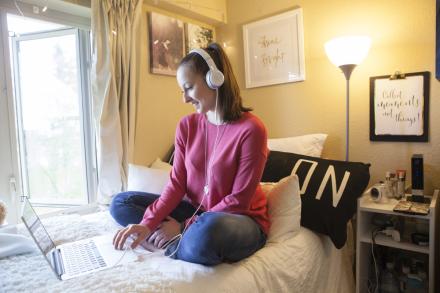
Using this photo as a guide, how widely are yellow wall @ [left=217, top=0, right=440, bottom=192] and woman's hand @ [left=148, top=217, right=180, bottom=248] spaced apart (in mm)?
1161

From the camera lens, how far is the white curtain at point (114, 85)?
178 cm

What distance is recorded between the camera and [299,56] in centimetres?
211

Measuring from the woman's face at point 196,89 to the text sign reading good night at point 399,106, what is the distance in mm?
1043

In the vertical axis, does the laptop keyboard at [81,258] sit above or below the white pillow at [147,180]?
below

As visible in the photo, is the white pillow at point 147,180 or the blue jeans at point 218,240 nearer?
the blue jeans at point 218,240

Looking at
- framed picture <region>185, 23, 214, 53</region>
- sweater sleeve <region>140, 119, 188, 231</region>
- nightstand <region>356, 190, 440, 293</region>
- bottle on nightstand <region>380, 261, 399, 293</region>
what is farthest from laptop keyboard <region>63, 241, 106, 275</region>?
framed picture <region>185, 23, 214, 53</region>

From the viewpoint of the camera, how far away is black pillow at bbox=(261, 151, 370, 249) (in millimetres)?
1435

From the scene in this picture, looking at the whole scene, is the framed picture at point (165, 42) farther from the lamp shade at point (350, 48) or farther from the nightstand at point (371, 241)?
the nightstand at point (371, 241)

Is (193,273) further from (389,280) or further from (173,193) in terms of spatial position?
(389,280)

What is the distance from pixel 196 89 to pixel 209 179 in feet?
1.12

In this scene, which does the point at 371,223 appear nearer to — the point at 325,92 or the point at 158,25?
the point at 325,92

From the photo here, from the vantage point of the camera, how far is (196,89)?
1240mm

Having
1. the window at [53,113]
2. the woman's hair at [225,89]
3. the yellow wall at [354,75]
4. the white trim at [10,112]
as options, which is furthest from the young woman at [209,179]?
the yellow wall at [354,75]

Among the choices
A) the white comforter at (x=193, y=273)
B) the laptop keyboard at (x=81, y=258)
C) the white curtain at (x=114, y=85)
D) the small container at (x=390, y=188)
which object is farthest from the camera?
the white curtain at (x=114, y=85)
